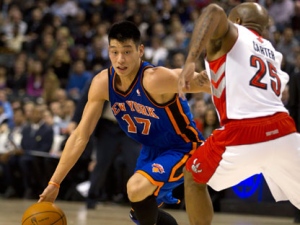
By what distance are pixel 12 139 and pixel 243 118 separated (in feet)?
28.8

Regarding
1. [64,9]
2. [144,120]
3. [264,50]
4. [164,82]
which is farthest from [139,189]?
[64,9]

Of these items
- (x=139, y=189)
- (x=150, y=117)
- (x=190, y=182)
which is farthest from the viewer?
(x=150, y=117)

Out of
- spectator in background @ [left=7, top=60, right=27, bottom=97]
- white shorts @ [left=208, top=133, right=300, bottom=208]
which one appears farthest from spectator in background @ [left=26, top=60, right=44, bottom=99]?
white shorts @ [left=208, top=133, right=300, bottom=208]

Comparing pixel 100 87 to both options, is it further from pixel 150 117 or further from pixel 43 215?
pixel 43 215

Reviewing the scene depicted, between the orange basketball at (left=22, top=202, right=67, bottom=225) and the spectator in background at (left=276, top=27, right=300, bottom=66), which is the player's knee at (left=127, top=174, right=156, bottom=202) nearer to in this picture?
the orange basketball at (left=22, top=202, right=67, bottom=225)

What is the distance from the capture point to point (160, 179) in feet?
17.9

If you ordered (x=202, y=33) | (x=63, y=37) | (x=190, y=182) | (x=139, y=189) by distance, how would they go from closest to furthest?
(x=202, y=33)
(x=190, y=182)
(x=139, y=189)
(x=63, y=37)

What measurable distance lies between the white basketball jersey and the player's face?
3.05 ft

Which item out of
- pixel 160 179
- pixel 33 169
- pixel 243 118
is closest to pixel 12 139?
pixel 33 169

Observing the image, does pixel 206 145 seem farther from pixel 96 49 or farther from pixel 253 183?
pixel 96 49

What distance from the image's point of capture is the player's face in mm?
5578

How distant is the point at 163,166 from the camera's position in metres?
5.55

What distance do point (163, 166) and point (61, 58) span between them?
10.8 metres

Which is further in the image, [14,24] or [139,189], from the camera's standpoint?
[14,24]
